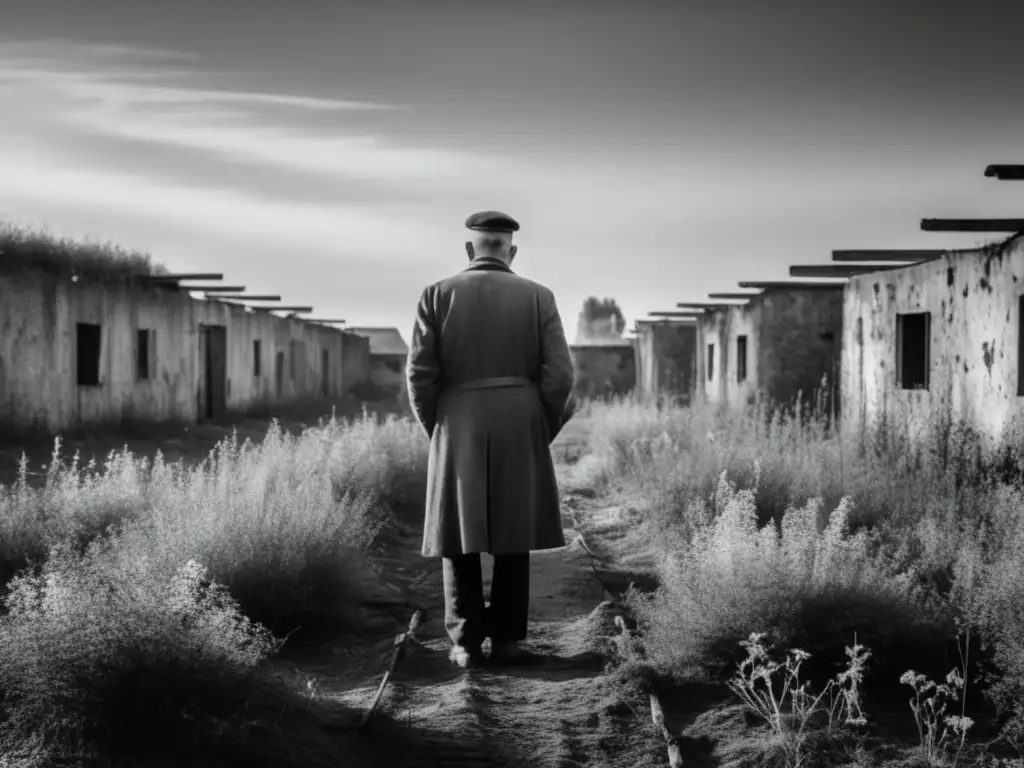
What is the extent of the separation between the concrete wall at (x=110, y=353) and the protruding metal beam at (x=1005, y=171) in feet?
44.5

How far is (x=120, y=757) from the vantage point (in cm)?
365

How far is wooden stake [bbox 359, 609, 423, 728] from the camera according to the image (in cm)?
428

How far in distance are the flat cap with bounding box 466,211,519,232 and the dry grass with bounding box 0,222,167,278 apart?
42.3 feet

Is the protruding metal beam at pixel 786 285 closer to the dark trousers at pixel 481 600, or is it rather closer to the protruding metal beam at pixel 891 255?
the protruding metal beam at pixel 891 255

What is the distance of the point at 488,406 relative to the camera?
16.5 ft

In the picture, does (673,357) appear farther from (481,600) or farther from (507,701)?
(507,701)

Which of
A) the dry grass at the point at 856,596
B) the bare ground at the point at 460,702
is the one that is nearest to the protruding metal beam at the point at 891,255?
the dry grass at the point at 856,596

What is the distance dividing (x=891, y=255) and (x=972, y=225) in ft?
8.65

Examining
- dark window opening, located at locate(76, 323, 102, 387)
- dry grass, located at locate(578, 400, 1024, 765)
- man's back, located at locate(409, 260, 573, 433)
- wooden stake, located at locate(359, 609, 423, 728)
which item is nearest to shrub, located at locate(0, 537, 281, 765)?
wooden stake, located at locate(359, 609, 423, 728)

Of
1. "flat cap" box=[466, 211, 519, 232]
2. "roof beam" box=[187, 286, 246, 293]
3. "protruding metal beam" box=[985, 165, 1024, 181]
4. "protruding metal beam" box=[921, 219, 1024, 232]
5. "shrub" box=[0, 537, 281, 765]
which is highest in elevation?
"roof beam" box=[187, 286, 246, 293]

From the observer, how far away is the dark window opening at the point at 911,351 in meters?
13.0

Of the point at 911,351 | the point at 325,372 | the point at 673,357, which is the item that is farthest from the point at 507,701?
the point at 325,372

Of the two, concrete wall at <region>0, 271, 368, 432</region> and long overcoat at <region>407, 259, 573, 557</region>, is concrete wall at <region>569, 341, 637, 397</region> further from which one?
long overcoat at <region>407, 259, 573, 557</region>

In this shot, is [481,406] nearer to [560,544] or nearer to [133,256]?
[560,544]
